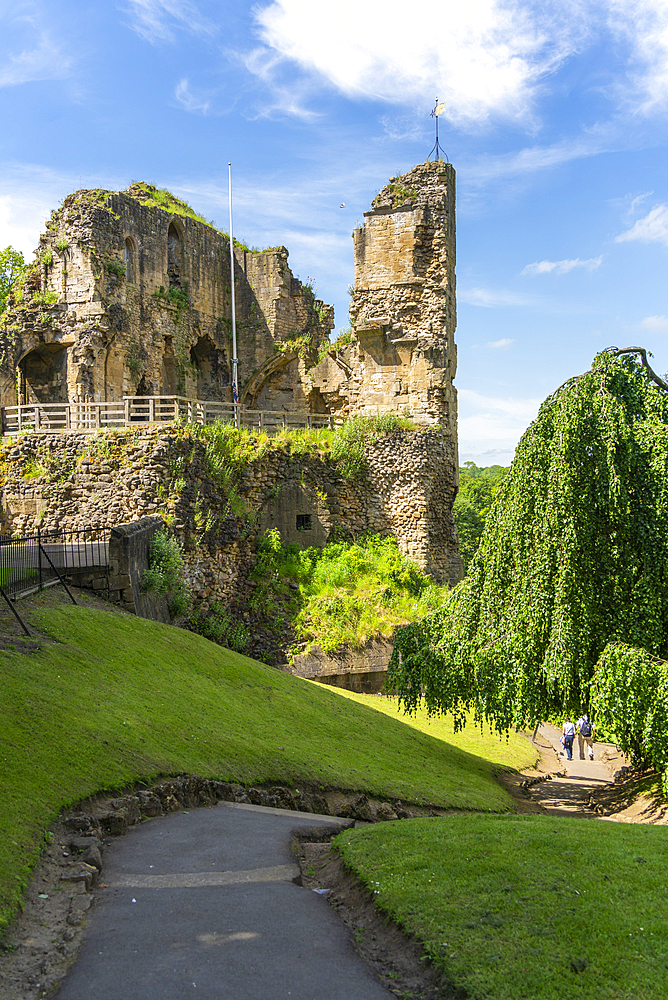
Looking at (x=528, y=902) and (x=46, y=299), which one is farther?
(x=46, y=299)

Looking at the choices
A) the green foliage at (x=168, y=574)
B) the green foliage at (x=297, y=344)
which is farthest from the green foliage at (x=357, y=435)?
the green foliage at (x=297, y=344)

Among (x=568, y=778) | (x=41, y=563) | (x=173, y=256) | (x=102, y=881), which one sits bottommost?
(x=568, y=778)

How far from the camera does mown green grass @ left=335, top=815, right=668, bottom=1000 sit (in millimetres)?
4285

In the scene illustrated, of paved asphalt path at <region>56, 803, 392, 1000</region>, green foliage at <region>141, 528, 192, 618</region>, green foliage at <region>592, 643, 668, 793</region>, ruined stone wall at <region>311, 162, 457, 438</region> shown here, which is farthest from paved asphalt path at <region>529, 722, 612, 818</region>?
ruined stone wall at <region>311, 162, 457, 438</region>

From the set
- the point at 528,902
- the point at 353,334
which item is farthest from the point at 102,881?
the point at 353,334

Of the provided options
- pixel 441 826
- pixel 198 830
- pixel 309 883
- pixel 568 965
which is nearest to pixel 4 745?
pixel 198 830

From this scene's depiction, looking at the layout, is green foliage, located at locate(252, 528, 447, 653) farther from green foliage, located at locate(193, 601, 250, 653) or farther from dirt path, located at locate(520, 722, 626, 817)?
dirt path, located at locate(520, 722, 626, 817)

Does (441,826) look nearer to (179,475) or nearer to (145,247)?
(179,475)

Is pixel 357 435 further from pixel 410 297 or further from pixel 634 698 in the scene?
pixel 634 698

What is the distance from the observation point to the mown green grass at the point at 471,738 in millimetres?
15516

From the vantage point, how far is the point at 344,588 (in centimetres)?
2041

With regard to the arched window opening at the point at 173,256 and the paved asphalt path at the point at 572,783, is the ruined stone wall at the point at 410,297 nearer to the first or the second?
the arched window opening at the point at 173,256

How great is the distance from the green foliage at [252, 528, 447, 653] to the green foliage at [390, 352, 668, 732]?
776 cm

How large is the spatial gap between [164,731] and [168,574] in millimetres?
7189
